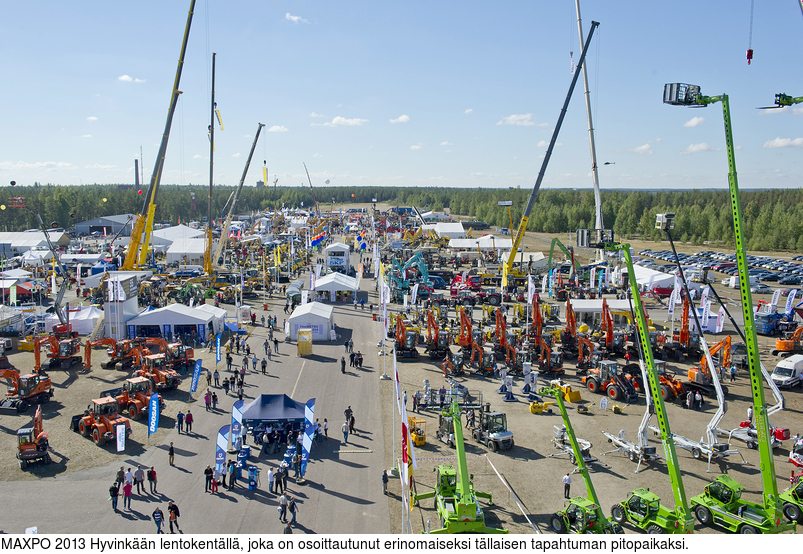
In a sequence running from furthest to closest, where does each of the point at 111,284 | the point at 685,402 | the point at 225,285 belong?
the point at 225,285 → the point at 111,284 → the point at 685,402

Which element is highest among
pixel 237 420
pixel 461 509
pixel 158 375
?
pixel 237 420

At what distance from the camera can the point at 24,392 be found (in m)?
23.3

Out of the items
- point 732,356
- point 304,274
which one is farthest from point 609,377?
point 304,274

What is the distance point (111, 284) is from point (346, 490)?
23.5 m

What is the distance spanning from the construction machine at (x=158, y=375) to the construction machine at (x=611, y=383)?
63.9 ft

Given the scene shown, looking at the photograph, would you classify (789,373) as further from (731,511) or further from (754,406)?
(754,406)

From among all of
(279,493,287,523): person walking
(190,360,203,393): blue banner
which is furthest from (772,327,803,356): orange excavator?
(190,360,203,393): blue banner

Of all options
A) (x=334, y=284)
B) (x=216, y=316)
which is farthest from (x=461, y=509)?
(x=334, y=284)

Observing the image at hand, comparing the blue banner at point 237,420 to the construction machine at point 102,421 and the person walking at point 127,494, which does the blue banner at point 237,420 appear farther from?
the construction machine at point 102,421

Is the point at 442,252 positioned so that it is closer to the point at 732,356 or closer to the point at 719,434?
the point at 732,356

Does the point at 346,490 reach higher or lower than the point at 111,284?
lower

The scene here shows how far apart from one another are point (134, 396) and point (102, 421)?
2.65m

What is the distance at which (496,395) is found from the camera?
25.5m

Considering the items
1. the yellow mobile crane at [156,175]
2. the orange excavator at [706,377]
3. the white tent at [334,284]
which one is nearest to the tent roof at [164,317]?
the white tent at [334,284]
